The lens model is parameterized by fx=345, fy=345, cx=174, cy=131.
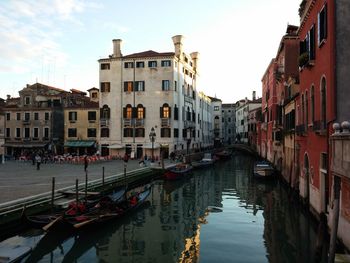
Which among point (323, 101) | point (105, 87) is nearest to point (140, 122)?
point (105, 87)

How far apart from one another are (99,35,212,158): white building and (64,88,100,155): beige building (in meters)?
1.29

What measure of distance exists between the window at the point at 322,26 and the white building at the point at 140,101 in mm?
28397

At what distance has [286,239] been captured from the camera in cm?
1306

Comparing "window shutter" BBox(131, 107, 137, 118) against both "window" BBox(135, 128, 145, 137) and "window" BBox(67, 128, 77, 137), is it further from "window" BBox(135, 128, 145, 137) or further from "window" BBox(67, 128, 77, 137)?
"window" BBox(67, 128, 77, 137)

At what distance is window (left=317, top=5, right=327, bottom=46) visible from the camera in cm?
1205

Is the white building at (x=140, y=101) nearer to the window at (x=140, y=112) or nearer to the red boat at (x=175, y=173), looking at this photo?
the window at (x=140, y=112)

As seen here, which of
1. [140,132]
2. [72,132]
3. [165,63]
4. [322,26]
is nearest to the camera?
[322,26]

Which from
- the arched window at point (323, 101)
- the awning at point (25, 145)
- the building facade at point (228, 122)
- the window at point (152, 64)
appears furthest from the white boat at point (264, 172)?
the building facade at point (228, 122)

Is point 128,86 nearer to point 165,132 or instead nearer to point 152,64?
point 152,64

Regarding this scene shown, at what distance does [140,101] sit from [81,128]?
333 inches

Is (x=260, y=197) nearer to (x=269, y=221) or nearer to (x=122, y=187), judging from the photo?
Answer: (x=269, y=221)

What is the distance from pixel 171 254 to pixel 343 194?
571 centimetres

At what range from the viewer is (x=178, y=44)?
1713 inches

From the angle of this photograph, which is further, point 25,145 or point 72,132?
point 25,145
